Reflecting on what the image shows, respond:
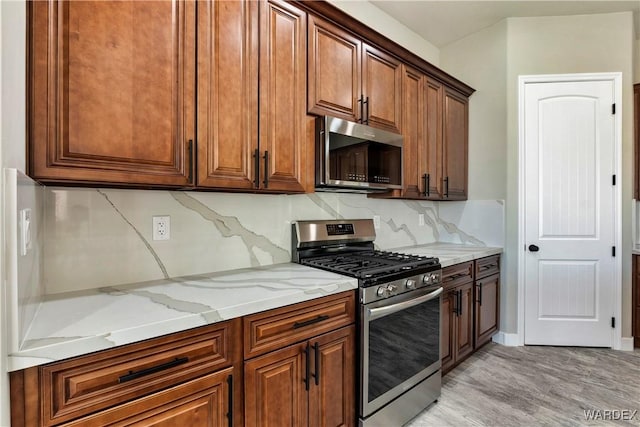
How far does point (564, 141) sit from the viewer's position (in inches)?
117

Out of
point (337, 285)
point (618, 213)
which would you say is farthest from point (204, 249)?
point (618, 213)

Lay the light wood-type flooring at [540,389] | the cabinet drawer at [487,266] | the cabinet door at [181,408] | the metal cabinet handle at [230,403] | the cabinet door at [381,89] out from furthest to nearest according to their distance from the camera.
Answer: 1. the cabinet drawer at [487,266]
2. the cabinet door at [381,89]
3. the light wood-type flooring at [540,389]
4. the metal cabinet handle at [230,403]
5. the cabinet door at [181,408]

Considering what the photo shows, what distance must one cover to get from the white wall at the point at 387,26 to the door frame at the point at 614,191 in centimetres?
94

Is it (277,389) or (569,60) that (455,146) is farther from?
(277,389)

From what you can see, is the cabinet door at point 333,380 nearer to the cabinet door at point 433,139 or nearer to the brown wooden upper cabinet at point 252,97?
the brown wooden upper cabinet at point 252,97

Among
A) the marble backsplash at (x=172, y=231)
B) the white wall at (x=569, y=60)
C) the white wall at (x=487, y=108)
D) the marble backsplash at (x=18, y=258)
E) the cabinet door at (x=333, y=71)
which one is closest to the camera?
the marble backsplash at (x=18, y=258)

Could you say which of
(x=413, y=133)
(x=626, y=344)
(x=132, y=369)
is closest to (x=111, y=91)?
(x=132, y=369)

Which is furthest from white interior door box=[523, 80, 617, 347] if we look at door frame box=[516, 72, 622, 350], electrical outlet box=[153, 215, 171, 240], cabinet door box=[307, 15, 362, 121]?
electrical outlet box=[153, 215, 171, 240]

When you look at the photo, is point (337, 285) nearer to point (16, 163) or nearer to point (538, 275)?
point (16, 163)

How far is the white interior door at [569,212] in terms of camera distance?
289 centimetres

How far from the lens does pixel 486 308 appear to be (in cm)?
287

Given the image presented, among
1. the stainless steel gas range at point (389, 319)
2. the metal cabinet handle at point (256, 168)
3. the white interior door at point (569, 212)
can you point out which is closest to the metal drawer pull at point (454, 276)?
the stainless steel gas range at point (389, 319)

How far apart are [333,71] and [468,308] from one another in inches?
80.6

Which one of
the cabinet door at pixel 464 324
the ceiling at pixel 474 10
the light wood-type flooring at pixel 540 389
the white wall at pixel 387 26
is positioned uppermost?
the ceiling at pixel 474 10
